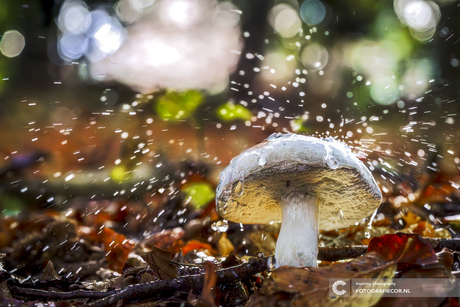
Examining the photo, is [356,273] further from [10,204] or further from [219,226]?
[10,204]

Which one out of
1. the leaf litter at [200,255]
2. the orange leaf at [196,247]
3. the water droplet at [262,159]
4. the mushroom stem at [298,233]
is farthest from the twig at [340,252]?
the orange leaf at [196,247]

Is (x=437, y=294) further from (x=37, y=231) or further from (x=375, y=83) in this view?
(x=375, y=83)

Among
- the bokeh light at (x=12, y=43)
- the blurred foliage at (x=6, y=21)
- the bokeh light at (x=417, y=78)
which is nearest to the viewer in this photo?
the blurred foliage at (x=6, y=21)

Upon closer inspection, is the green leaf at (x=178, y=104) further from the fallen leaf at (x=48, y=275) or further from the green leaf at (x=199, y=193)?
the fallen leaf at (x=48, y=275)

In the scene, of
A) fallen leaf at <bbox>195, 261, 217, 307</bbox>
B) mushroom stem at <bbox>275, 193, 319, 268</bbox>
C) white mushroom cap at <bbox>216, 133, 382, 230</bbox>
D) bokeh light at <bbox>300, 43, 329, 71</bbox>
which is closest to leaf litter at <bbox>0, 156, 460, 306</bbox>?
fallen leaf at <bbox>195, 261, 217, 307</bbox>

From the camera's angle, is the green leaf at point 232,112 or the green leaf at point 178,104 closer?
the green leaf at point 178,104

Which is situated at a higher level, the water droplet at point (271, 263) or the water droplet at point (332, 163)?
the water droplet at point (332, 163)

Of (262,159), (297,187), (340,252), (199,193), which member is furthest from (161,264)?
(199,193)

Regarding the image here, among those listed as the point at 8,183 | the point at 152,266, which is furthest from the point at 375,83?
the point at 8,183
